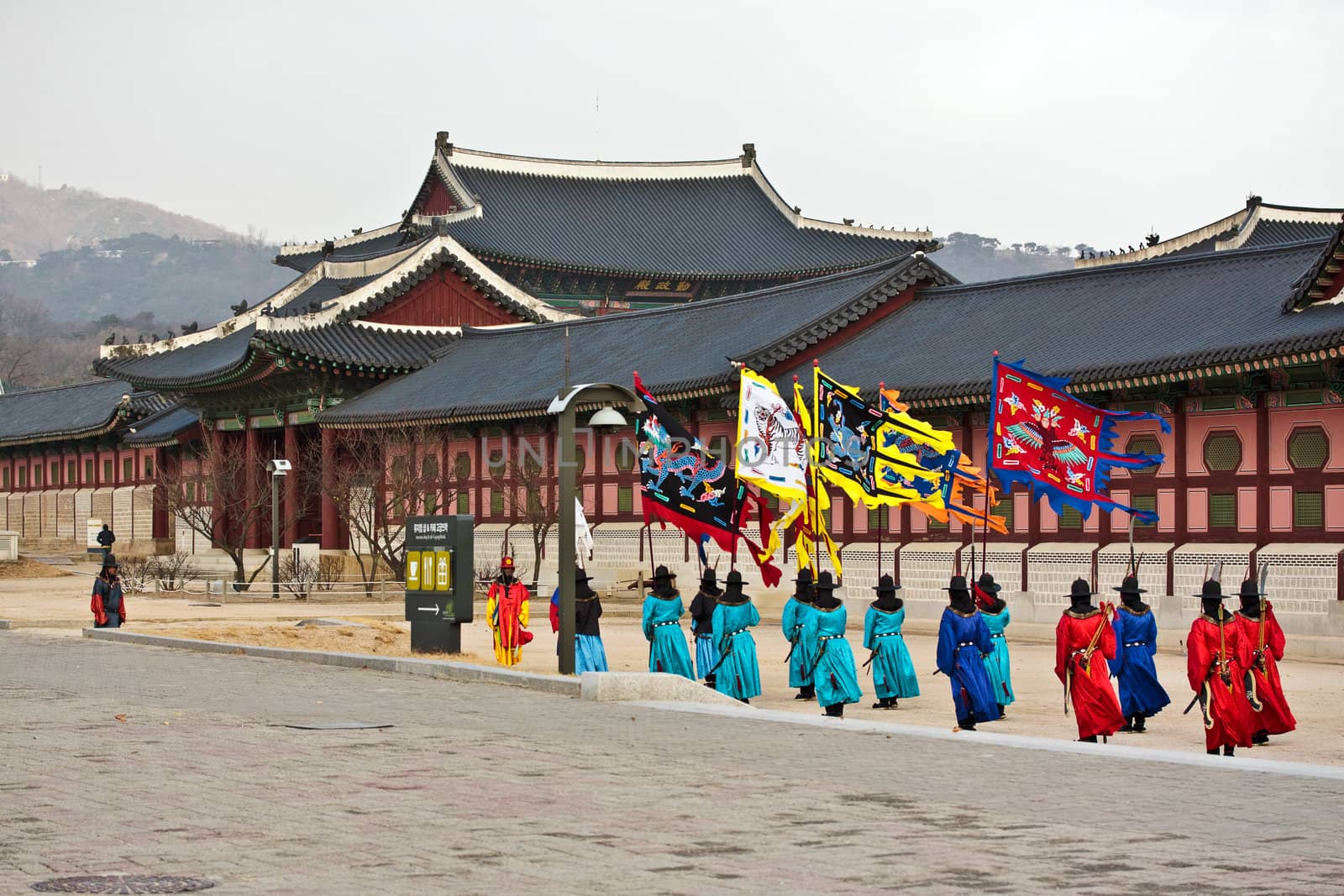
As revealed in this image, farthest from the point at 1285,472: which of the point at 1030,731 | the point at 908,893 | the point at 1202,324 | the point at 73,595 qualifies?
the point at 73,595

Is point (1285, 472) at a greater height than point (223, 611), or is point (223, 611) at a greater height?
point (1285, 472)

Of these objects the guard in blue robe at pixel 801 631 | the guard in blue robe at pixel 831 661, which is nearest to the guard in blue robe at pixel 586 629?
the guard in blue robe at pixel 801 631

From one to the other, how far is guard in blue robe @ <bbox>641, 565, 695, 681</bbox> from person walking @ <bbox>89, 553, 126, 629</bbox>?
978 centimetres

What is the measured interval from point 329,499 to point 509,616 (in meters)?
25.8

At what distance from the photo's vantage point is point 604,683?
53.2 ft

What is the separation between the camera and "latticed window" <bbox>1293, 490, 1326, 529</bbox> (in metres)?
27.4

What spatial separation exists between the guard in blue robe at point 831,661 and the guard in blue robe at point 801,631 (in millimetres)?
242

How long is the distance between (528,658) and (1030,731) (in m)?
9.30

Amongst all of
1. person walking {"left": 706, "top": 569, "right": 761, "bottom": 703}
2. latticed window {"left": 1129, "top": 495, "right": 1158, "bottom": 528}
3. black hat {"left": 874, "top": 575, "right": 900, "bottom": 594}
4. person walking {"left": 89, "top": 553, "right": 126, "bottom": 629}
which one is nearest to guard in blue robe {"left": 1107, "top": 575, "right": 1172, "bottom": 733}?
black hat {"left": 874, "top": 575, "right": 900, "bottom": 594}

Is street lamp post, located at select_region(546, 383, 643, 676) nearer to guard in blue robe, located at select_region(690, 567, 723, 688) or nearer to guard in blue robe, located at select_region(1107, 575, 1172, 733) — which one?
guard in blue robe, located at select_region(690, 567, 723, 688)

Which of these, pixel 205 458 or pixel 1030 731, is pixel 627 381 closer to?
pixel 205 458

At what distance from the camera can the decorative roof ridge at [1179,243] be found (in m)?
53.2

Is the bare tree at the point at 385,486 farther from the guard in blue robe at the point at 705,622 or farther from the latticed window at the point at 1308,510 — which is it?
the latticed window at the point at 1308,510

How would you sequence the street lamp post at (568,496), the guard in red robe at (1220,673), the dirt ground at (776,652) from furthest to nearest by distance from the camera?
the street lamp post at (568,496) → the dirt ground at (776,652) → the guard in red robe at (1220,673)
